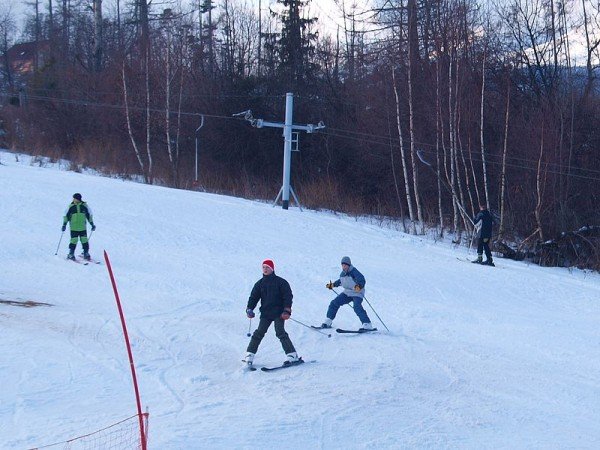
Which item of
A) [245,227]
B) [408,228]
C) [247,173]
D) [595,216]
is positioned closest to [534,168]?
[595,216]

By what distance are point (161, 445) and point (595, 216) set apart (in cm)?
2719

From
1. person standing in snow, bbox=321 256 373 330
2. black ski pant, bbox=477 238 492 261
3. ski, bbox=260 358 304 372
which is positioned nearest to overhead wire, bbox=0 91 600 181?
black ski pant, bbox=477 238 492 261

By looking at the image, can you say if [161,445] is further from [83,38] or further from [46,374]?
[83,38]

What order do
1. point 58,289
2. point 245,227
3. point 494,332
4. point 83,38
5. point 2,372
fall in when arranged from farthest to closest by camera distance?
point 83,38
point 245,227
point 58,289
point 494,332
point 2,372

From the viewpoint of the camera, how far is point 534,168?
103ft

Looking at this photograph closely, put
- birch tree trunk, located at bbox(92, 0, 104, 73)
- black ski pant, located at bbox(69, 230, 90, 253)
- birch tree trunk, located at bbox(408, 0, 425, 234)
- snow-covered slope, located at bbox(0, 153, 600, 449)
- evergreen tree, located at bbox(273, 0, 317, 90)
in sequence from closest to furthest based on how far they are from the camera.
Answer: snow-covered slope, located at bbox(0, 153, 600, 449)
black ski pant, located at bbox(69, 230, 90, 253)
birch tree trunk, located at bbox(408, 0, 425, 234)
evergreen tree, located at bbox(273, 0, 317, 90)
birch tree trunk, located at bbox(92, 0, 104, 73)

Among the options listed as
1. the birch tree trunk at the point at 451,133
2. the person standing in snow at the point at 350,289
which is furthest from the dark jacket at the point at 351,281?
the birch tree trunk at the point at 451,133

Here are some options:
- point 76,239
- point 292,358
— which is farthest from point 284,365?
point 76,239

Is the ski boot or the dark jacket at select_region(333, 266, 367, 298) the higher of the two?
the dark jacket at select_region(333, 266, 367, 298)

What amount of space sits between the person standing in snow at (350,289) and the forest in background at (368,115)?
15538mm

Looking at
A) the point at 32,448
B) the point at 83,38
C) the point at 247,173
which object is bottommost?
the point at 32,448

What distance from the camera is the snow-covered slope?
351 inches

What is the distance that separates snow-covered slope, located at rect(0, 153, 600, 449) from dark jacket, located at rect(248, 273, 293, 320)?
0.91 m

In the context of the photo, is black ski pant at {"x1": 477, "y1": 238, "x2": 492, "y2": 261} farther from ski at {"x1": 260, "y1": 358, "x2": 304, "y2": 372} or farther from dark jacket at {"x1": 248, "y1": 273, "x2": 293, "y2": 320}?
dark jacket at {"x1": 248, "y1": 273, "x2": 293, "y2": 320}
